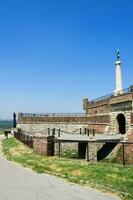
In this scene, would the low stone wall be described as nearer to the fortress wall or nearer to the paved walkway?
the fortress wall

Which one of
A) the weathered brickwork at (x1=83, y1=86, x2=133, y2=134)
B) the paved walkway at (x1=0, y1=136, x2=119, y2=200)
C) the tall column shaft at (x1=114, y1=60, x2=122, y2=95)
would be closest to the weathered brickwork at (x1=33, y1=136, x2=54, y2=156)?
the paved walkway at (x1=0, y1=136, x2=119, y2=200)

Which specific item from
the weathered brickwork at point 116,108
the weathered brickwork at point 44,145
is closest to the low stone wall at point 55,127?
the weathered brickwork at point 116,108

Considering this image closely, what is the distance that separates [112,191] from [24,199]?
2995 millimetres

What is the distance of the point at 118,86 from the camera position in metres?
39.3

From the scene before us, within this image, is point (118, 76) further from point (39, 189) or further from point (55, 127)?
point (39, 189)

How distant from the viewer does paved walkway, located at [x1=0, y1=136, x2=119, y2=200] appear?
10211 millimetres

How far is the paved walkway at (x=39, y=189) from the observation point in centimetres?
1021

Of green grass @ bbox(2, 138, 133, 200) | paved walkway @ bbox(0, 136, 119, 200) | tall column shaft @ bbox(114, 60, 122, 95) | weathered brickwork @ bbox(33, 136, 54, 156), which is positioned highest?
tall column shaft @ bbox(114, 60, 122, 95)

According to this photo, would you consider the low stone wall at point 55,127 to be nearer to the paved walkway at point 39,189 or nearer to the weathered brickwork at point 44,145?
the weathered brickwork at point 44,145

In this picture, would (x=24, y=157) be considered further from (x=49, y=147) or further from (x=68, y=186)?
(x=68, y=186)

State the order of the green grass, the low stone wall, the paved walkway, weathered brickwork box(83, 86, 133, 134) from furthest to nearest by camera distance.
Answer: the low stone wall, weathered brickwork box(83, 86, 133, 134), the green grass, the paved walkway

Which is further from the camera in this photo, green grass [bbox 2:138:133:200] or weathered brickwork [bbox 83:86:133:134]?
weathered brickwork [bbox 83:86:133:134]

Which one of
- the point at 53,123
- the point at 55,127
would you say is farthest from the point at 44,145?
the point at 53,123

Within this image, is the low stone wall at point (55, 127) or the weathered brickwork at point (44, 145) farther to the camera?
the low stone wall at point (55, 127)
